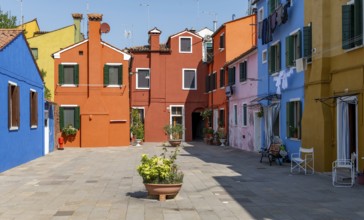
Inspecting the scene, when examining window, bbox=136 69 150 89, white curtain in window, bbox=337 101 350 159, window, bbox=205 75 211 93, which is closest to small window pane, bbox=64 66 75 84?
window, bbox=136 69 150 89

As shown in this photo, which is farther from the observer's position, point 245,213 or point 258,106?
point 258,106

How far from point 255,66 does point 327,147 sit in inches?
415

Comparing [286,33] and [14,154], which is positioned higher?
[286,33]

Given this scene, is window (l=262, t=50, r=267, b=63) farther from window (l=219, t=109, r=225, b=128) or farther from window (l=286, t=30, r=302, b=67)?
window (l=219, t=109, r=225, b=128)

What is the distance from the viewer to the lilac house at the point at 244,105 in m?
25.0

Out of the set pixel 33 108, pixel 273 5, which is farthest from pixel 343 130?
pixel 33 108

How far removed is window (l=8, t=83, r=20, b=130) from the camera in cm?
1722

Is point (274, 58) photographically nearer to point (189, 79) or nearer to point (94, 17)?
point (94, 17)

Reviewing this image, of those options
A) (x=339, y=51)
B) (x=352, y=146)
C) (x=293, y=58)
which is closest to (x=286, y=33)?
(x=293, y=58)

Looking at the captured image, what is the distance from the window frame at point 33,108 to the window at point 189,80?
18.1m

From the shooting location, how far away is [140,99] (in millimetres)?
38688

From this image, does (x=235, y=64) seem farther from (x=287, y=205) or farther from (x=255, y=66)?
(x=287, y=205)

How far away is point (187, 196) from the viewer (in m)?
10.9

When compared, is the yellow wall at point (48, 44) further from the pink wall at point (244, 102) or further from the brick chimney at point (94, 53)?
the pink wall at point (244, 102)
